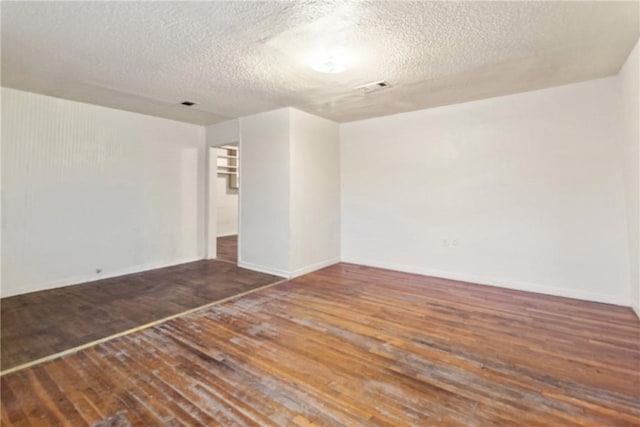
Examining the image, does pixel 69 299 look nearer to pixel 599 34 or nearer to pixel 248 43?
pixel 248 43

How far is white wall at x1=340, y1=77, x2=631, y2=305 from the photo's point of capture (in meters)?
3.28

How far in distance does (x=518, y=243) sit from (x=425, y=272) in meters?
1.29

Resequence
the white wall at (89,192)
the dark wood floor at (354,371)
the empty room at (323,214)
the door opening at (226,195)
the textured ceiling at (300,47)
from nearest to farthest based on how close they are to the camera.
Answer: the dark wood floor at (354,371), the empty room at (323,214), the textured ceiling at (300,47), the white wall at (89,192), the door opening at (226,195)

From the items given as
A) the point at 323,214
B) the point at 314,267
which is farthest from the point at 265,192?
the point at 314,267

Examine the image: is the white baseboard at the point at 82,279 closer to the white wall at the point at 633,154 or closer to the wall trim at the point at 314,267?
the wall trim at the point at 314,267

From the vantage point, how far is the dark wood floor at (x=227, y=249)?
5680mm

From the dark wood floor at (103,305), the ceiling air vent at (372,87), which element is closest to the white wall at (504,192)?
the ceiling air vent at (372,87)

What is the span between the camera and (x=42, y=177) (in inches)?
148

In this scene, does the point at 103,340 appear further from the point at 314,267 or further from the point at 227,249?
the point at 227,249

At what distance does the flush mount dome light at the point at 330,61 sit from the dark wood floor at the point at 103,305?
9.08 feet

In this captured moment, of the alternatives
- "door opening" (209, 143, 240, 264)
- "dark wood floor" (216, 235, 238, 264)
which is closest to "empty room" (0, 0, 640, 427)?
"dark wood floor" (216, 235, 238, 264)

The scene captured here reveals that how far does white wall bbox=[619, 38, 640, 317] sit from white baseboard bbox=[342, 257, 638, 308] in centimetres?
23

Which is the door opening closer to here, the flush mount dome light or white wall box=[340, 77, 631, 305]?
white wall box=[340, 77, 631, 305]

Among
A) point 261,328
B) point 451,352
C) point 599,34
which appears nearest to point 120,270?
point 261,328
